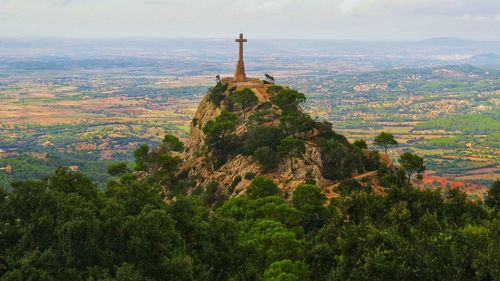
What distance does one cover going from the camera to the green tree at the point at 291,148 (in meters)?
48.6

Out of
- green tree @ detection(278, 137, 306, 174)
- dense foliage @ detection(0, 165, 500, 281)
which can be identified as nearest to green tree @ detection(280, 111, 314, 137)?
green tree @ detection(278, 137, 306, 174)

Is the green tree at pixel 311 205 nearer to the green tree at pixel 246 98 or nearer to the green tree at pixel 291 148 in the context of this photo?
the green tree at pixel 291 148

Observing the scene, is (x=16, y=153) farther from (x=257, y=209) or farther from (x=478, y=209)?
(x=478, y=209)

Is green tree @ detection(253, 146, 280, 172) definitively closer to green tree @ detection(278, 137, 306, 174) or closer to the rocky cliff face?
the rocky cliff face

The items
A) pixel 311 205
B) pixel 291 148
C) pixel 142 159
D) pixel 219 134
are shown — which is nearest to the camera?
pixel 311 205

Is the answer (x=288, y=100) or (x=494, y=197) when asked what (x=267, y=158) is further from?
(x=494, y=197)

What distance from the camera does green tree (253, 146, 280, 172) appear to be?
4931 cm

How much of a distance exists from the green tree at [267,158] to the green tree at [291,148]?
2.73 ft

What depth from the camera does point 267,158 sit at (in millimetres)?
49500

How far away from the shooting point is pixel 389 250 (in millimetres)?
21812

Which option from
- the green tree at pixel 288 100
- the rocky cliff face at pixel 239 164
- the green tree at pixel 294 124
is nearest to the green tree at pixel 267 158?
the rocky cliff face at pixel 239 164

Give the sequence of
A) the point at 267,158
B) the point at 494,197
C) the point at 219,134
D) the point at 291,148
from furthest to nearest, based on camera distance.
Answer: the point at 219,134 < the point at 267,158 < the point at 291,148 < the point at 494,197

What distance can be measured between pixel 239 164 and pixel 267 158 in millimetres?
3812

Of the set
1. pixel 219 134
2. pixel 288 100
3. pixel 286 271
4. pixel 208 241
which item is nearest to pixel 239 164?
pixel 219 134
